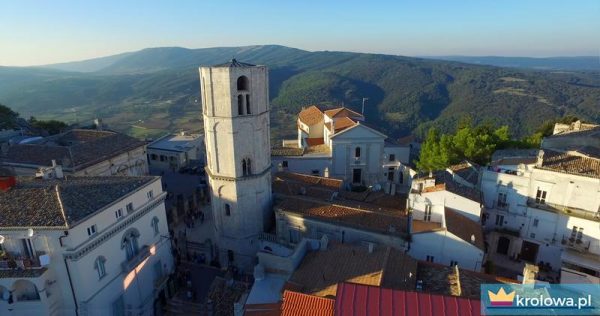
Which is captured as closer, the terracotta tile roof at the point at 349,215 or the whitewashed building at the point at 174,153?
the terracotta tile roof at the point at 349,215

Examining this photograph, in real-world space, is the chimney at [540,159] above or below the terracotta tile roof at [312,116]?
above

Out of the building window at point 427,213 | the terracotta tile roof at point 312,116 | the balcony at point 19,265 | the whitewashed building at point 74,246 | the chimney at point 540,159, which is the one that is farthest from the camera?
the terracotta tile roof at point 312,116

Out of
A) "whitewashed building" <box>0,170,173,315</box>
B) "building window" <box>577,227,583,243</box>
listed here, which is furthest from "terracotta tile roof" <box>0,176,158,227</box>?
"building window" <box>577,227,583,243</box>

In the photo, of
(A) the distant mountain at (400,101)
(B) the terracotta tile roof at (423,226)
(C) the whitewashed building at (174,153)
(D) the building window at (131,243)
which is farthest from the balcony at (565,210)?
(A) the distant mountain at (400,101)

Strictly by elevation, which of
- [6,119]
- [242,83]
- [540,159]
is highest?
[242,83]

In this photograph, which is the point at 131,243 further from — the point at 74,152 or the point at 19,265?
the point at 74,152

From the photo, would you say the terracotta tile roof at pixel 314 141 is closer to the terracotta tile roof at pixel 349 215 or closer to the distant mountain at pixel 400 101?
the terracotta tile roof at pixel 349 215

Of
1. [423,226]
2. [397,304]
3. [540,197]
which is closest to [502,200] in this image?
[540,197]
